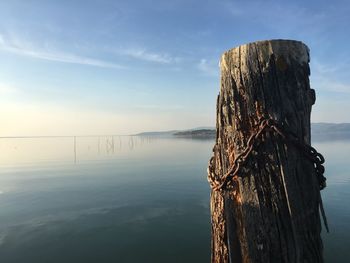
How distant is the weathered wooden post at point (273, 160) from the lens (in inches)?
86.3

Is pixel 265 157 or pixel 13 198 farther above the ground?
pixel 265 157

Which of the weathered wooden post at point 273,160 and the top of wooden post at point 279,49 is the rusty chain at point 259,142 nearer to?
the weathered wooden post at point 273,160

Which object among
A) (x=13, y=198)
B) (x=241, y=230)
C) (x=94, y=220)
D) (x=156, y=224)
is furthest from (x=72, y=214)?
(x=241, y=230)

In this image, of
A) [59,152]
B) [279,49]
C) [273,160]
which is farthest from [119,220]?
[59,152]

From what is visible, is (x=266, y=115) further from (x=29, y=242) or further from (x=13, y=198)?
(x=13, y=198)

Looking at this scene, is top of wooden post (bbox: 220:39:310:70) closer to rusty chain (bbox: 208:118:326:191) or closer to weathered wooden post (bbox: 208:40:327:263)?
weathered wooden post (bbox: 208:40:327:263)

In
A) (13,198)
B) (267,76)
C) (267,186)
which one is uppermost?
(267,76)

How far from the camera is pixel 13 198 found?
59.3 feet

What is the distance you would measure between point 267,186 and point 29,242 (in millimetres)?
10743

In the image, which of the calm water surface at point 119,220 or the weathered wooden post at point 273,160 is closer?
the weathered wooden post at point 273,160

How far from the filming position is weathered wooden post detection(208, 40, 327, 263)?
7.19 ft

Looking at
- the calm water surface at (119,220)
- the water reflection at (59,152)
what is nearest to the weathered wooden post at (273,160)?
the calm water surface at (119,220)

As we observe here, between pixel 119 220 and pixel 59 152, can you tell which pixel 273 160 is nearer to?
pixel 119 220

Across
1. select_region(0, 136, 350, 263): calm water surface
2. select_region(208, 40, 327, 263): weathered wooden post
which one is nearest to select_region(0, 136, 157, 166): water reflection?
select_region(0, 136, 350, 263): calm water surface
